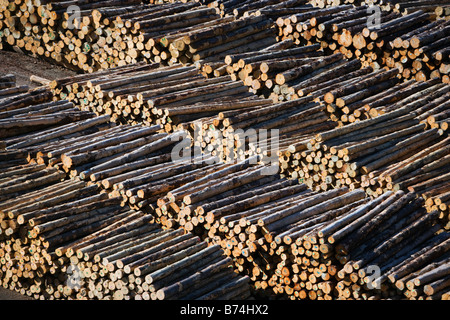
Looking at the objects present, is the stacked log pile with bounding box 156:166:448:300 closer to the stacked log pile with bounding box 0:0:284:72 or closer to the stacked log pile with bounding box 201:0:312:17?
the stacked log pile with bounding box 0:0:284:72

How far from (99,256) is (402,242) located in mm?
4962

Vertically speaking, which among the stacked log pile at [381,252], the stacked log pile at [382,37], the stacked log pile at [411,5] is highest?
the stacked log pile at [411,5]

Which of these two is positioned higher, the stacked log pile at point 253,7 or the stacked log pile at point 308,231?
the stacked log pile at point 253,7

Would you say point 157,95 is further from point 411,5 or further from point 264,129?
point 411,5

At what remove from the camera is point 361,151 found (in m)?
13.4

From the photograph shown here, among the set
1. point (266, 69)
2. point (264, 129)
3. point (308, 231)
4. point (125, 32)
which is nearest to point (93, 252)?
point (308, 231)

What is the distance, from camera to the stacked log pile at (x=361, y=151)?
13.2m

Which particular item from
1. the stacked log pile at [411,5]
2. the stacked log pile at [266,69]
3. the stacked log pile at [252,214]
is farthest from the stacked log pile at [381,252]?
the stacked log pile at [411,5]

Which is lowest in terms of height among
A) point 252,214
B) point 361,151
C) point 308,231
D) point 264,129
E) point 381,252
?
point 381,252

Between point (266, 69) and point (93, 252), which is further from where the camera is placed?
point (266, 69)

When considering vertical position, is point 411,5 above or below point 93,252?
above

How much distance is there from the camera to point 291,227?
12195 millimetres

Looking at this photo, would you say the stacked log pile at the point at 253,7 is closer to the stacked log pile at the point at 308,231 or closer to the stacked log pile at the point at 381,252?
the stacked log pile at the point at 308,231

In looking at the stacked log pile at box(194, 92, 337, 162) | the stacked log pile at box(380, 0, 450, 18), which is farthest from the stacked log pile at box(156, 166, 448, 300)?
the stacked log pile at box(380, 0, 450, 18)
